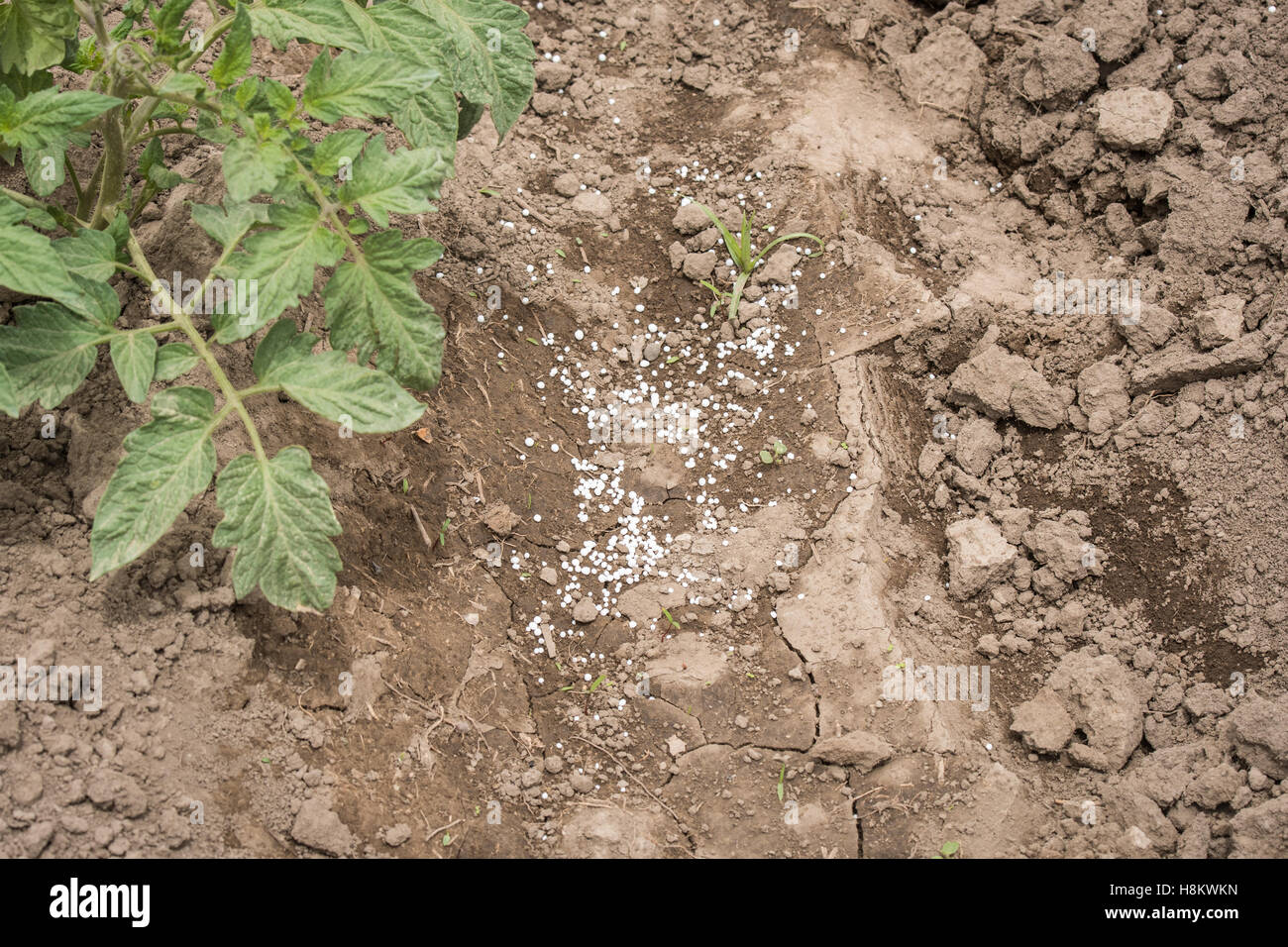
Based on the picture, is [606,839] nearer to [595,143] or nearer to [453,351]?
[453,351]

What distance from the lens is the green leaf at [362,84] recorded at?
2539 millimetres

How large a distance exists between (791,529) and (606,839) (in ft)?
3.51

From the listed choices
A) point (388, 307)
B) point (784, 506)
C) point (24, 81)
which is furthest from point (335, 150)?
point (784, 506)

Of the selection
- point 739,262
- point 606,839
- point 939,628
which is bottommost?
point 606,839

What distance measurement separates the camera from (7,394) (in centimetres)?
230

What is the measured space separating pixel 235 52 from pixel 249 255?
1.74ft

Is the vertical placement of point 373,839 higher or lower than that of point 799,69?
lower

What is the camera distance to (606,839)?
275 cm

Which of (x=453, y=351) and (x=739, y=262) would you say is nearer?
(x=453, y=351)

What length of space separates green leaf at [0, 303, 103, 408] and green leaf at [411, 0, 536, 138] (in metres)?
1.17

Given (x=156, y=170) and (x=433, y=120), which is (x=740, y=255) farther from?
(x=156, y=170)

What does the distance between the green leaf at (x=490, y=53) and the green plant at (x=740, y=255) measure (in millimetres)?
998

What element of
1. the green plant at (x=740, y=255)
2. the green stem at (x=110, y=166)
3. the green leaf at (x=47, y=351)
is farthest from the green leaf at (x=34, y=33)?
the green plant at (x=740, y=255)

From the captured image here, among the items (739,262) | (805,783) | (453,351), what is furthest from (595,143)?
(805,783)
